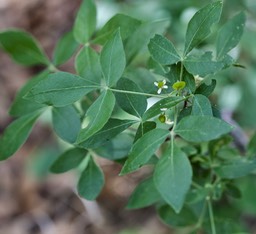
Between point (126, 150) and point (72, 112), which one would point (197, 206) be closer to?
point (126, 150)

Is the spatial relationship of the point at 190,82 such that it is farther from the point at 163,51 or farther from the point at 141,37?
the point at 141,37

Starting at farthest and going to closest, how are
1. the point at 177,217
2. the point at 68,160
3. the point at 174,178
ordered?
the point at 177,217 → the point at 68,160 → the point at 174,178

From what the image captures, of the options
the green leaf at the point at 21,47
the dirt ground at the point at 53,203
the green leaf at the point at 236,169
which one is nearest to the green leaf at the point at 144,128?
the green leaf at the point at 236,169

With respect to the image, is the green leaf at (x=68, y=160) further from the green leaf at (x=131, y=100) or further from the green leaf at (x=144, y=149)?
the green leaf at (x=144, y=149)

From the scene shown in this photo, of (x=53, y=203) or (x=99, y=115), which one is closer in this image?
(x=99, y=115)

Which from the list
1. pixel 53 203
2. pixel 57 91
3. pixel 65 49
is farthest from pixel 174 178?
pixel 53 203

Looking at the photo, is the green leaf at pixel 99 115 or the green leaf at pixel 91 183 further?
the green leaf at pixel 91 183
